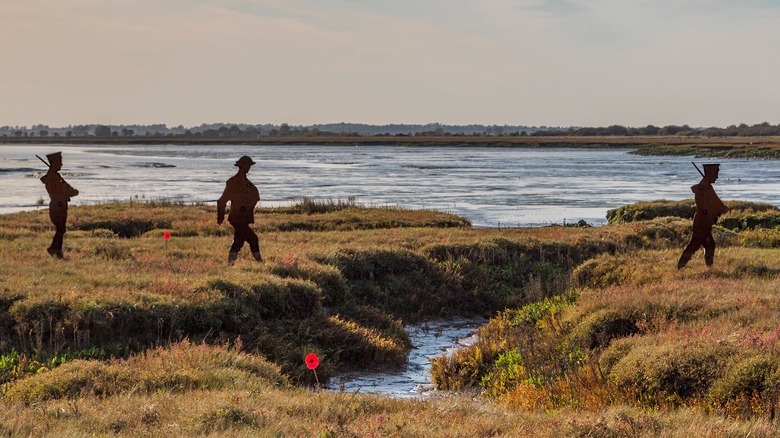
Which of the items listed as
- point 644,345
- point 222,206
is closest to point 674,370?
point 644,345

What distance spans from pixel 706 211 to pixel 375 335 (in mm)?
8193

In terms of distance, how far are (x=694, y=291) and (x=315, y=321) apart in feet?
25.1

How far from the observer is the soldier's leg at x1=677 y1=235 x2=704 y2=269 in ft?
63.7

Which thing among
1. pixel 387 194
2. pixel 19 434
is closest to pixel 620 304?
pixel 19 434

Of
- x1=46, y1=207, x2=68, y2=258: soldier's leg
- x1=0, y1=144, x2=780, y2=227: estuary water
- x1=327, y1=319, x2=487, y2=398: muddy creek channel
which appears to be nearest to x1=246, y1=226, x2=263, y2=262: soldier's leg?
x1=327, y1=319, x2=487, y2=398: muddy creek channel

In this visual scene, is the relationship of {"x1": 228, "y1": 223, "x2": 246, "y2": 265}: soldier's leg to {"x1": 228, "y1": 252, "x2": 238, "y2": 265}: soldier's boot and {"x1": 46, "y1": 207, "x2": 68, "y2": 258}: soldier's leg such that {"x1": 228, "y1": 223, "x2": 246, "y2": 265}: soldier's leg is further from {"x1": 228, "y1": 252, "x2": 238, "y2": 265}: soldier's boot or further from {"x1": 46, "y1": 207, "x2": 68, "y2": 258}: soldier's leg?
{"x1": 46, "y1": 207, "x2": 68, "y2": 258}: soldier's leg

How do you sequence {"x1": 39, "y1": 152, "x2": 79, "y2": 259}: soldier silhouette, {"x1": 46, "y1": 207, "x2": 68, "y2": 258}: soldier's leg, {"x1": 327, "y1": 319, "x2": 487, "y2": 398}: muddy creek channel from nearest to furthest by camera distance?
{"x1": 327, "y1": 319, "x2": 487, "y2": 398}: muddy creek channel
{"x1": 39, "y1": 152, "x2": 79, "y2": 259}: soldier silhouette
{"x1": 46, "y1": 207, "x2": 68, "y2": 258}: soldier's leg

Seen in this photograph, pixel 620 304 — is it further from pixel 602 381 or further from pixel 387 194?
pixel 387 194

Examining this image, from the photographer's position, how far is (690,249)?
1961 centimetres

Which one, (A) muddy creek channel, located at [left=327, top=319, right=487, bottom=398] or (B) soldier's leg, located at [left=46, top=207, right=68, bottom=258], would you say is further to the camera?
(B) soldier's leg, located at [left=46, top=207, right=68, bottom=258]

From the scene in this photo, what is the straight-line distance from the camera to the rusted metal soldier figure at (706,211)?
1872cm

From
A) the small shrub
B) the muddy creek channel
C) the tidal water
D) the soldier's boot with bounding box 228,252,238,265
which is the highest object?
the soldier's boot with bounding box 228,252,238,265

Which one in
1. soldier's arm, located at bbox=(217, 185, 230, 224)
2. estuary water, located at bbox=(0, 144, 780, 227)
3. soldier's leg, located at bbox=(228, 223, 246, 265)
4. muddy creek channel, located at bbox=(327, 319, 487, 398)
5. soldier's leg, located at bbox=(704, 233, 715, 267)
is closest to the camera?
muddy creek channel, located at bbox=(327, 319, 487, 398)

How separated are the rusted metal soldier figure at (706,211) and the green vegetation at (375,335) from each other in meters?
0.54
